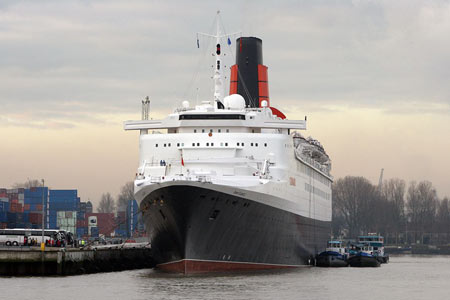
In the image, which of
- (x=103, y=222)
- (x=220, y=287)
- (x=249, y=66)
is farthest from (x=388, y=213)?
(x=220, y=287)

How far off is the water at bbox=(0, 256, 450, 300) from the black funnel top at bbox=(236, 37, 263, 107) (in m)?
28.4

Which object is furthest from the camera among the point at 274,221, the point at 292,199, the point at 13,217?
the point at 13,217

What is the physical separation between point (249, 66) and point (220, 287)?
39982 mm

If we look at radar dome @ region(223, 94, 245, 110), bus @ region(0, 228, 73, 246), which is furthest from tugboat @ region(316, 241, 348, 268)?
bus @ region(0, 228, 73, 246)

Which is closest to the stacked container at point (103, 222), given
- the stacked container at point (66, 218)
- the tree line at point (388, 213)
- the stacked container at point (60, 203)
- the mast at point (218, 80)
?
the stacked container at point (60, 203)

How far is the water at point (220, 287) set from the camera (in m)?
36.7

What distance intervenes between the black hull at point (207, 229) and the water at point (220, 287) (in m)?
0.97

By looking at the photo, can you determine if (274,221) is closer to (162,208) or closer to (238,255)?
(238,255)

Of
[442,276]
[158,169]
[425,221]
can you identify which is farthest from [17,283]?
[425,221]

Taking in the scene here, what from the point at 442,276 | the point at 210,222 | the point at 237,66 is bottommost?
the point at 442,276

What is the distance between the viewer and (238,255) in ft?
149

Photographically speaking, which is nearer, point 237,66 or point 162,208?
point 162,208

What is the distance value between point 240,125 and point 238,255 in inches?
352

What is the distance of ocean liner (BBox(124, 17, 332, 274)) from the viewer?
43.5 meters
